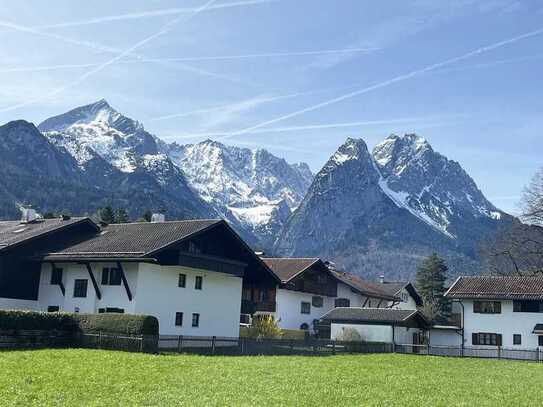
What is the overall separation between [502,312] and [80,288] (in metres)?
37.6

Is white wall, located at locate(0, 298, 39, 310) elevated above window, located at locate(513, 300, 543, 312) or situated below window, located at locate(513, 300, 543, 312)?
below

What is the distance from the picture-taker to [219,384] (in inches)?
773

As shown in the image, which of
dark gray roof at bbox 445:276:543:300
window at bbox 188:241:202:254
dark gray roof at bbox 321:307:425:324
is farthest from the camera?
dark gray roof at bbox 321:307:425:324

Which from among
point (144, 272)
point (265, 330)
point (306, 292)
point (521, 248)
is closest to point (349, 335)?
point (306, 292)

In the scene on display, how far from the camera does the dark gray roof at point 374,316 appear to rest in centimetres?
5909

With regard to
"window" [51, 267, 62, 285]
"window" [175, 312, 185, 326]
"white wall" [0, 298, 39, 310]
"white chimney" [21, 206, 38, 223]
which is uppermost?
"white chimney" [21, 206, 38, 223]

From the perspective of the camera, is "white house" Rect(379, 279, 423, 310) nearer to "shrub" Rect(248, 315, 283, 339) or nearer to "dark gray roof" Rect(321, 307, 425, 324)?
"dark gray roof" Rect(321, 307, 425, 324)

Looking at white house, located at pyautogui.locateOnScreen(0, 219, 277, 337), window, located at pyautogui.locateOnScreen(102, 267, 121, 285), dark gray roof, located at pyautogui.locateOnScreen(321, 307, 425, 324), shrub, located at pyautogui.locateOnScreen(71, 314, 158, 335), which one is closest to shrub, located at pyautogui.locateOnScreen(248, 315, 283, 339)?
white house, located at pyautogui.locateOnScreen(0, 219, 277, 337)

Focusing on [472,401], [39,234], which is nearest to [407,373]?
[472,401]

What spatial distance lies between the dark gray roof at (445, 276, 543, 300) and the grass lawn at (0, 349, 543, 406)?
30.7 m

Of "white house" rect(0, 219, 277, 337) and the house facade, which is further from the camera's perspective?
the house facade

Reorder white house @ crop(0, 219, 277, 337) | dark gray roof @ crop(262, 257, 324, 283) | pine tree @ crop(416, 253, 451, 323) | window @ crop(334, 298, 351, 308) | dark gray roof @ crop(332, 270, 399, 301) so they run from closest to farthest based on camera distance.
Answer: white house @ crop(0, 219, 277, 337) → dark gray roof @ crop(262, 257, 324, 283) → window @ crop(334, 298, 351, 308) → dark gray roof @ crop(332, 270, 399, 301) → pine tree @ crop(416, 253, 451, 323)

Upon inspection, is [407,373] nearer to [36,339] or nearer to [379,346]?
[36,339]

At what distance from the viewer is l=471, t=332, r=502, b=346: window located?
195ft
